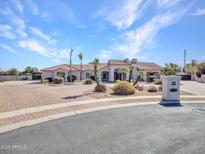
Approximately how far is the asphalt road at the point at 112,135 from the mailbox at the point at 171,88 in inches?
236

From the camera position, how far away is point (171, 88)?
1727cm

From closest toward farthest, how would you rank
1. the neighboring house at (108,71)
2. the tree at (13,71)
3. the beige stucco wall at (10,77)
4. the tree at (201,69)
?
1. the tree at (201,69)
2. the neighboring house at (108,71)
3. the beige stucco wall at (10,77)
4. the tree at (13,71)

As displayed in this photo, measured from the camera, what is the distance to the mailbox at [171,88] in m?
17.2

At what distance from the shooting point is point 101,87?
24.3 metres

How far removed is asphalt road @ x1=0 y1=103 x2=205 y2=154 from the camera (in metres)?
6.58

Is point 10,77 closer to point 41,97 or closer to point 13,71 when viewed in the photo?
point 13,71

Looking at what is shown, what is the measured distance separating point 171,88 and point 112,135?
10.7 metres

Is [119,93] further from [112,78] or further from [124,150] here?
[112,78]

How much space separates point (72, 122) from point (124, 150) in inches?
159

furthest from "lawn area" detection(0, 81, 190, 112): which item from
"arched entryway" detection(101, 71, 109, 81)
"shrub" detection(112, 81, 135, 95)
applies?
"arched entryway" detection(101, 71, 109, 81)

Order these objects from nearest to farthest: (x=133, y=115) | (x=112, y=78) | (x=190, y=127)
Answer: (x=190, y=127)
(x=133, y=115)
(x=112, y=78)

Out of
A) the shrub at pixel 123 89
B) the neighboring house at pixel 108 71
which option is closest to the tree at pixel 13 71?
the neighboring house at pixel 108 71

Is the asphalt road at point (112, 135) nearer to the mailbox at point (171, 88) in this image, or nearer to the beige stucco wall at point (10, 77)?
the mailbox at point (171, 88)

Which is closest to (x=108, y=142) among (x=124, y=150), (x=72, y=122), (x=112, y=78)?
(x=124, y=150)
